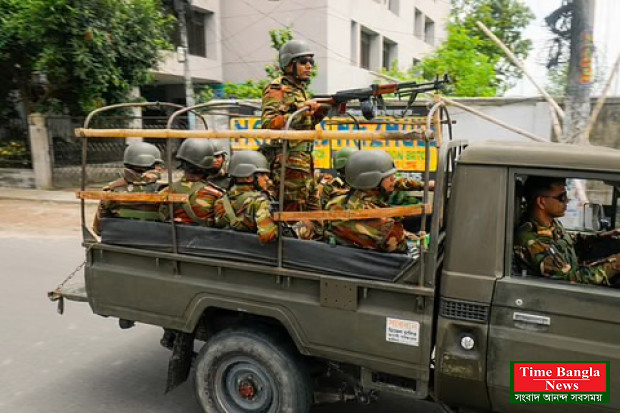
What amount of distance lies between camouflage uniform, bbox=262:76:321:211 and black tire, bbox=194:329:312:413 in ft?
3.35

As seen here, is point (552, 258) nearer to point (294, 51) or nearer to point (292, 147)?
point (292, 147)

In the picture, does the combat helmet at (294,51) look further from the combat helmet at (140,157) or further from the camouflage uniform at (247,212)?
the combat helmet at (140,157)

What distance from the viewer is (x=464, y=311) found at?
2.42 metres

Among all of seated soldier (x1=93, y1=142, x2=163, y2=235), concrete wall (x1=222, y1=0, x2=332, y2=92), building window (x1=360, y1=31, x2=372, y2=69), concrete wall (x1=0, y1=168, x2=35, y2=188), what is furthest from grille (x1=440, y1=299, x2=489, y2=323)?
building window (x1=360, y1=31, x2=372, y2=69)

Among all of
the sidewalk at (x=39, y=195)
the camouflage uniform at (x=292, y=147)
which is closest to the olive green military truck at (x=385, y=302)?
the camouflage uniform at (x=292, y=147)

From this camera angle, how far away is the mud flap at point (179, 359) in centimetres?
313

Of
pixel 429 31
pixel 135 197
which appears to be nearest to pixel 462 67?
pixel 135 197

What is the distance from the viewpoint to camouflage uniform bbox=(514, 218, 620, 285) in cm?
241

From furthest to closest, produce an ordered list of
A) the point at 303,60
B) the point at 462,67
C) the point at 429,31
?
the point at 429,31
the point at 462,67
the point at 303,60

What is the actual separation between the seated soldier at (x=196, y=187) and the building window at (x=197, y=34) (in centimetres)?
1665

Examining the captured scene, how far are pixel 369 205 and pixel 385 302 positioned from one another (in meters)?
0.55

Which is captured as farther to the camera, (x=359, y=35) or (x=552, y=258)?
(x=359, y=35)

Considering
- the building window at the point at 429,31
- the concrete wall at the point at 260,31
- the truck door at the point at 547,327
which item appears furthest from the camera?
the building window at the point at 429,31

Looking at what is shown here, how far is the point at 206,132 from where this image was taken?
113 inches
